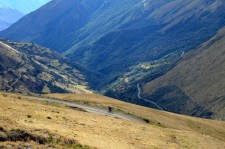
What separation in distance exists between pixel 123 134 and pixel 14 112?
57.1 feet

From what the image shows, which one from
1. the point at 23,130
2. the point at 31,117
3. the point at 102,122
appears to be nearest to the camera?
the point at 23,130

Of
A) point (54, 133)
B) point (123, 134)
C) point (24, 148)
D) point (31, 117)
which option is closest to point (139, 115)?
point (123, 134)

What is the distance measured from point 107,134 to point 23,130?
16.2m

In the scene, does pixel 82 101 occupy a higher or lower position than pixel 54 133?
higher

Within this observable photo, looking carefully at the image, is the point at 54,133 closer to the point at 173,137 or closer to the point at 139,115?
the point at 173,137

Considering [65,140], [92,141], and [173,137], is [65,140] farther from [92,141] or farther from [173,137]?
[173,137]

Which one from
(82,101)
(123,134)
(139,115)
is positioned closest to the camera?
(123,134)

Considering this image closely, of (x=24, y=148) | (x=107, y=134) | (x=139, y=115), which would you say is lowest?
(x=24, y=148)

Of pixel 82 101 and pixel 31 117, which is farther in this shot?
pixel 82 101

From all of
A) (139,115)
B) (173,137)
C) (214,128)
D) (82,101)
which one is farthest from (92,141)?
(214,128)

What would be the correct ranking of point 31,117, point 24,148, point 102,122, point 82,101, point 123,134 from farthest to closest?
point 82,101 < point 102,122 < point 123,134 < point 31,117 < point 24,148

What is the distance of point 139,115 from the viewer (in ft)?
301

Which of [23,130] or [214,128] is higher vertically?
[214,128]

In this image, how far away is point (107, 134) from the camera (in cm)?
5550
